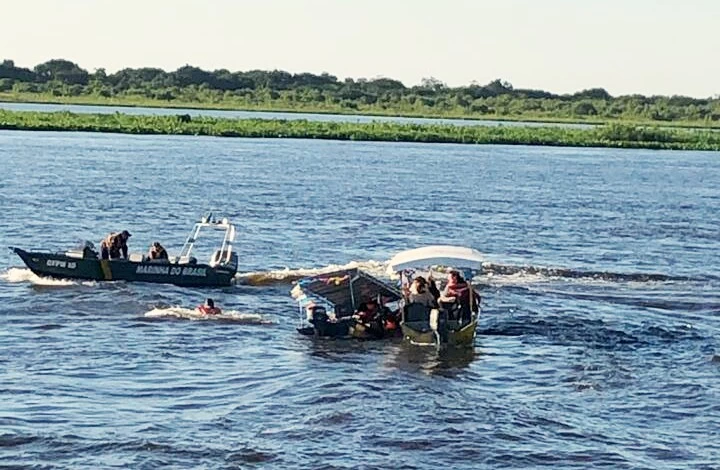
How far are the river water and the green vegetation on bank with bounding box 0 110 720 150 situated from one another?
57.7 m

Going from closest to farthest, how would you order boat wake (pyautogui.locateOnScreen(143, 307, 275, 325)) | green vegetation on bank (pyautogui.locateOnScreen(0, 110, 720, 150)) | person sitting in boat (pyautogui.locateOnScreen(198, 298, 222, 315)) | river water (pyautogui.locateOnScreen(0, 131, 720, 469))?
river water (pyautogui.locateOnScreen(0, 131, 720, 469)), boat wake (pyautogui.locateOnScreen(143, 307, 275, 325)), person sitting in boat (pyautogui.locateOnScreen(198, 298, 222, 315)), green vegetation on bank (pyautogui.locateOnScreen(0, 110, 720, 150))

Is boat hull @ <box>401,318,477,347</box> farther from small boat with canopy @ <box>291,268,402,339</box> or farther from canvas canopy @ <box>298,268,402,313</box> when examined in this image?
canvas canopy @ <box>298,268,402,313</box>

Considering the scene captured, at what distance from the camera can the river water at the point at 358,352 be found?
2394cm

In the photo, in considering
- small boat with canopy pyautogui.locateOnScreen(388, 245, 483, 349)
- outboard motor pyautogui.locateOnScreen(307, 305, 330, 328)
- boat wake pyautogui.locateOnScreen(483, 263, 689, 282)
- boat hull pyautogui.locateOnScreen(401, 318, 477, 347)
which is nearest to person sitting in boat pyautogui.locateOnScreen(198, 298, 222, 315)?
outboard motor pyautogui.locateOnScreen(307, 305, 330, 328)

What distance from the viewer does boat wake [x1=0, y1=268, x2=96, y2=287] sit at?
39.3 metres

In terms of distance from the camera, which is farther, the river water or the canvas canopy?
the canvas canopy

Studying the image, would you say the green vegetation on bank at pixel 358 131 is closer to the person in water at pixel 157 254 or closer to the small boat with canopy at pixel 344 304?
the person in water at pixel 157 254

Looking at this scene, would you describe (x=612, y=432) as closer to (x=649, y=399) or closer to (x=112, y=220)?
(x=649, y=399)

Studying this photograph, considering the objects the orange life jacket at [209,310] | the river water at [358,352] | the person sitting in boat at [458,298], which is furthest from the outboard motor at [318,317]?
the orange life jacket at [209,310]

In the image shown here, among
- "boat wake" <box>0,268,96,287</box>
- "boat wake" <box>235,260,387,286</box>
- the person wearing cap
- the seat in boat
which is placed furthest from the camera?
"boat wake" <box>235,260,387,286</box>

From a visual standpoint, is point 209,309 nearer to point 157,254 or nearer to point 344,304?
point 344,304

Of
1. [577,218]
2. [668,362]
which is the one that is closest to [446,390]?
[668,362]

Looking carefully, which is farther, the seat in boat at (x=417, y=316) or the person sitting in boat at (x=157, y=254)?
the person sitting in boat at (x=157, y=254)

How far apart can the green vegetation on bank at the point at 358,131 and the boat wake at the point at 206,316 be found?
8918cm
